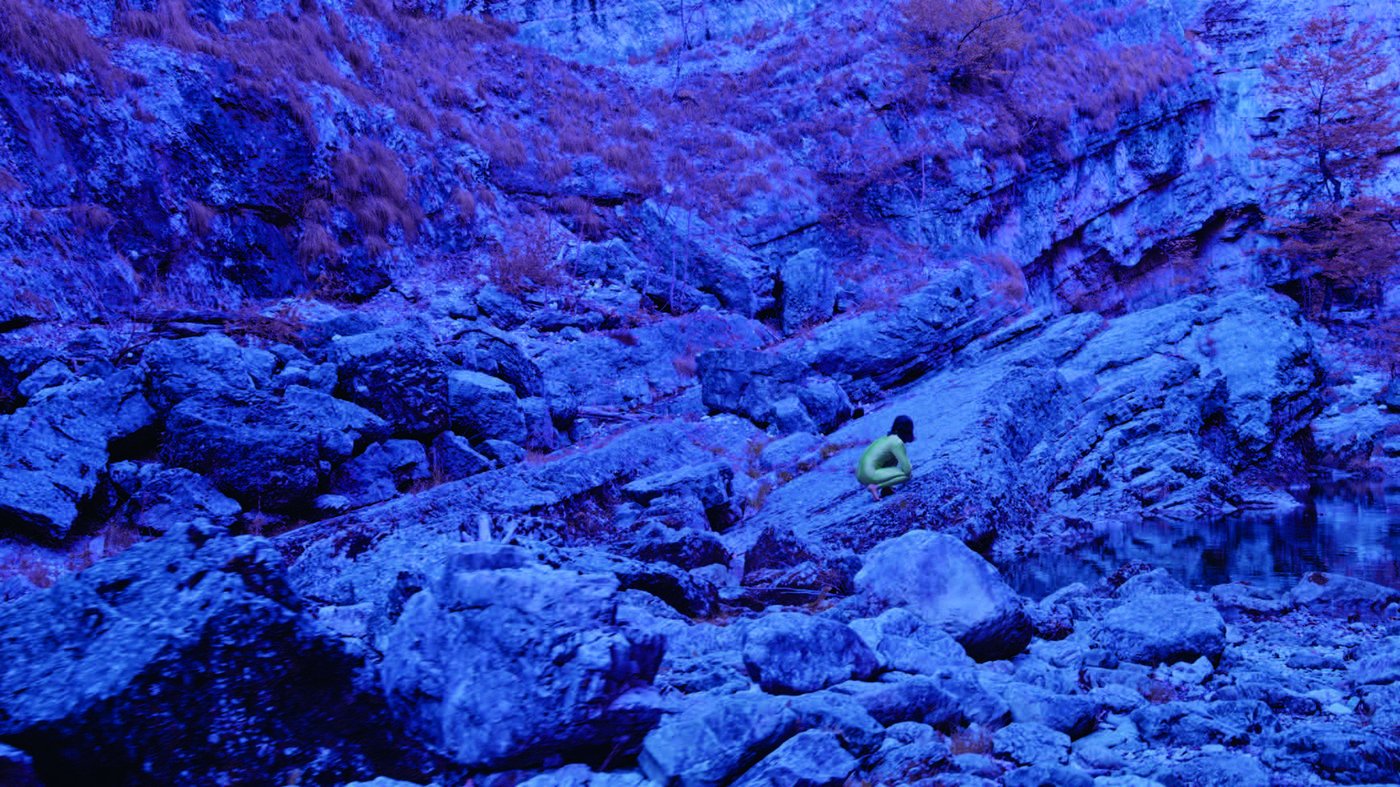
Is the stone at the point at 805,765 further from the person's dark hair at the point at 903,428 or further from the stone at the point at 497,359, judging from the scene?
the stone at the point at 497,359

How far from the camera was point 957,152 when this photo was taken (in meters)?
29.7

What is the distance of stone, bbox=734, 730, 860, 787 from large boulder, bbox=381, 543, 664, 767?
0.58 meters

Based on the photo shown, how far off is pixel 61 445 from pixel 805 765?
10.3m

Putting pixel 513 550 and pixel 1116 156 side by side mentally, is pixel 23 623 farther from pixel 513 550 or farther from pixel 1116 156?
pixel 1116 156

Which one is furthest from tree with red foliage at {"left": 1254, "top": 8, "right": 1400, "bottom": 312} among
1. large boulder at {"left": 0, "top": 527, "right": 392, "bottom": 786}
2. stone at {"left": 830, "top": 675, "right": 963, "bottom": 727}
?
large boulder at {"left": 0, "top": 527, "right": 392, "bottom": 786}

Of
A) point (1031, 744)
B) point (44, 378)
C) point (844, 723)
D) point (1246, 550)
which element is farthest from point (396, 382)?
point (1246, 550)

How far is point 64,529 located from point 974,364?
17.7 meters

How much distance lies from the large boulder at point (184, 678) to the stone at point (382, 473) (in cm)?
767

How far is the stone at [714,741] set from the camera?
3.84 meters

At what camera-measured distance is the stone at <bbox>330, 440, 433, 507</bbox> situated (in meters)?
11.7

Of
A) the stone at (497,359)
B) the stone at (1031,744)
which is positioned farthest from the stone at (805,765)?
the stone at (497,359)

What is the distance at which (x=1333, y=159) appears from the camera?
35.0 meters

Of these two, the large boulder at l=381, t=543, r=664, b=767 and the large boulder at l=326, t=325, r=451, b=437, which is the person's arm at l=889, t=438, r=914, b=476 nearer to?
the large boulder at l=326, t=325, r=451, b=437

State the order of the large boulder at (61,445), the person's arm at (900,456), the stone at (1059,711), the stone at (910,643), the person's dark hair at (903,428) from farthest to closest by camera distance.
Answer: the person's dark hair at (903,428) < the person's arm at (900,456) < the large boulder at (61,445) < the stone at (910,643) < the stone at (1059,711)
